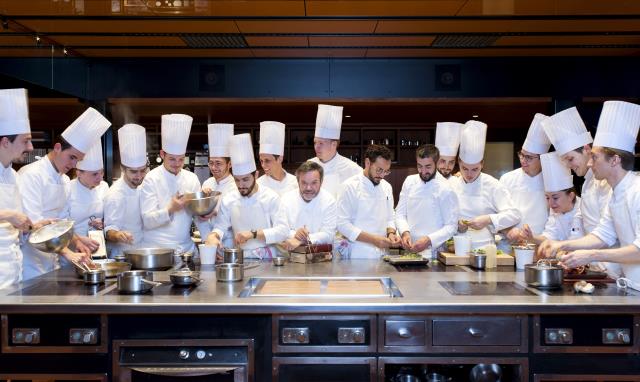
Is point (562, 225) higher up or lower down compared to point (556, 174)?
lower down

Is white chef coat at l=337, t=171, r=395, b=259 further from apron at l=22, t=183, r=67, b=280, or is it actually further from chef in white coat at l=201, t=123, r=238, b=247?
apron at l=22, t=183, r=67, b=280

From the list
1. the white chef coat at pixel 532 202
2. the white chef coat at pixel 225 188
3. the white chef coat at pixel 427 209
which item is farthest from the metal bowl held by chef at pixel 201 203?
the white chef coat at pixel 532 202

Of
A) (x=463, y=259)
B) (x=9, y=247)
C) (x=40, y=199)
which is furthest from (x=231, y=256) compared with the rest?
(x=463, y=259)

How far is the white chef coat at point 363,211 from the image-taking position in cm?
352

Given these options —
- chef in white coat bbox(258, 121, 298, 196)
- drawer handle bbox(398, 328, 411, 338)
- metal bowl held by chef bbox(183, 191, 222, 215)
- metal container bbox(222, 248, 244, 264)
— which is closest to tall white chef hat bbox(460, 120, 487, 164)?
chef in white coat bbox(258, 121, 298, 196)

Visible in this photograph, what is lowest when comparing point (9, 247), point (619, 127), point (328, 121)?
point (9, 247)

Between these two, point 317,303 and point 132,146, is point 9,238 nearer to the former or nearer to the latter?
point 132,146

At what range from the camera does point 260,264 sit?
2.91m

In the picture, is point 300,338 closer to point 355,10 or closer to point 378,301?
point 378,301

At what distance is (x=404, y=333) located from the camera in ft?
6.62

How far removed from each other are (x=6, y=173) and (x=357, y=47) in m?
3.81

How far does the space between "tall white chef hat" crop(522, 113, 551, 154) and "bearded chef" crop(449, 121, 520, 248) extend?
32 cm

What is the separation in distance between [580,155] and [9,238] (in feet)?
9.50

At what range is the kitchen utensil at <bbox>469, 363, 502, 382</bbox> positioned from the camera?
205 cm
